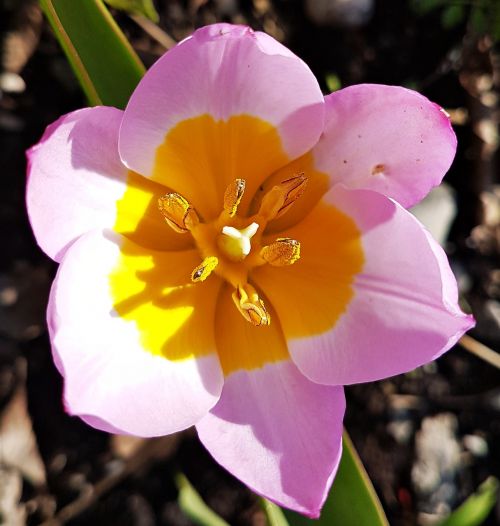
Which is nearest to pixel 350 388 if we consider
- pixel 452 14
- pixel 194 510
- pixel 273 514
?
pixel 194 510

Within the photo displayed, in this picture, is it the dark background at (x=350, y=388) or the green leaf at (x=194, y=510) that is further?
the dark background at (x=350, y=388)

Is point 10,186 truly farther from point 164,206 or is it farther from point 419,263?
point 419,263

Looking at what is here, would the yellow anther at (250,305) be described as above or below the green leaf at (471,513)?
above

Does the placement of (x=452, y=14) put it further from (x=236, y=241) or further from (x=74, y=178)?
(x=74, y=178)

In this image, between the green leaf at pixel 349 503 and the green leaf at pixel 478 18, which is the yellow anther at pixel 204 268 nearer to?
the green leaf at pixel 349 503

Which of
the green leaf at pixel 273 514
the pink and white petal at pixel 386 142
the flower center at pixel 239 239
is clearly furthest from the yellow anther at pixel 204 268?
the green leaf at pixel 273 514

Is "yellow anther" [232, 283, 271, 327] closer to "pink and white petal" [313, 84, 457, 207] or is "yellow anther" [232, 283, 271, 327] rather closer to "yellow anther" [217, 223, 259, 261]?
"yellow anther" [217, 223, 259, 261]
